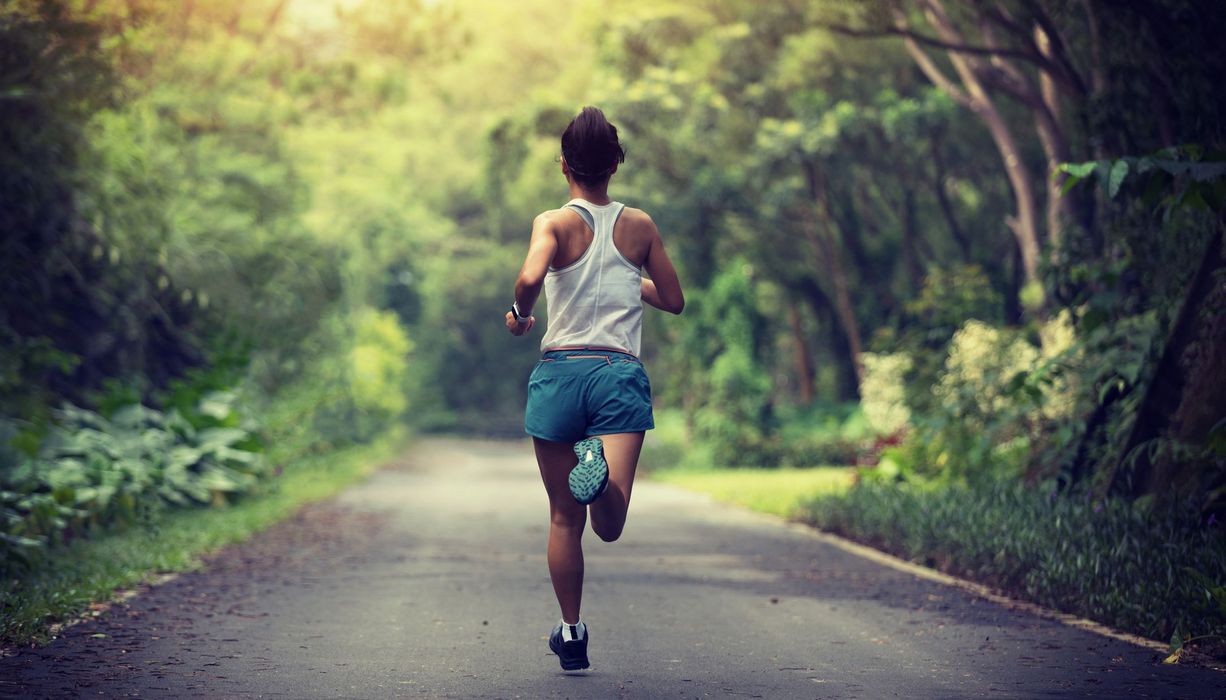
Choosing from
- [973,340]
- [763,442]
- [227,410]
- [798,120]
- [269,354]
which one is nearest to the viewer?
[227,410]

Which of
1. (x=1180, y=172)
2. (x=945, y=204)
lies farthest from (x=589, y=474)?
(x=945, y=204)

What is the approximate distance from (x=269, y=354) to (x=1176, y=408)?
15.5 m

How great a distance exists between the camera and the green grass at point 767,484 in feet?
57.1

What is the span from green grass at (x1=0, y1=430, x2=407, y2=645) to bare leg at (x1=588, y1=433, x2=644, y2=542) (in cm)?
297

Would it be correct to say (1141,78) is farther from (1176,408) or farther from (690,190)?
(690,190)

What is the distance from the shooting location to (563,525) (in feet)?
19.5

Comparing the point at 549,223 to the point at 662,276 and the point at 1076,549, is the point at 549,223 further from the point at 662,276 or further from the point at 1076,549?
the point at 1076,549

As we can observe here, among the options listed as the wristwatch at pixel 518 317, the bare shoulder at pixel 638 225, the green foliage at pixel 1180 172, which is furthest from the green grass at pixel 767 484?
the wristwatch at pixel 518 317

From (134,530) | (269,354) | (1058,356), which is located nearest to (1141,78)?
(1058,356)

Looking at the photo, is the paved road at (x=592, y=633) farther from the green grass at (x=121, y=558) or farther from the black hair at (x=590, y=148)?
the black hair at (x=590, y=148)

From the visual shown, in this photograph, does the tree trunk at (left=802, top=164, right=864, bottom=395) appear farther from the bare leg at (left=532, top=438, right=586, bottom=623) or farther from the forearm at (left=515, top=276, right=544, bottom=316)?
the forearm at (left=515, top=276, right=544, bottom=316)

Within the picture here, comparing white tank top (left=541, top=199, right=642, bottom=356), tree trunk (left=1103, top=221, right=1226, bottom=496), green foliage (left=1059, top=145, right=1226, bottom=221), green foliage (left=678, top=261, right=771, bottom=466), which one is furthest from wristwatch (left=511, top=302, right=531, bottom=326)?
green foliage (left=678, top=261, right=771, bottom=466)

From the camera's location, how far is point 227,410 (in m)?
16.6

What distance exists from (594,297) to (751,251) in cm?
3103
